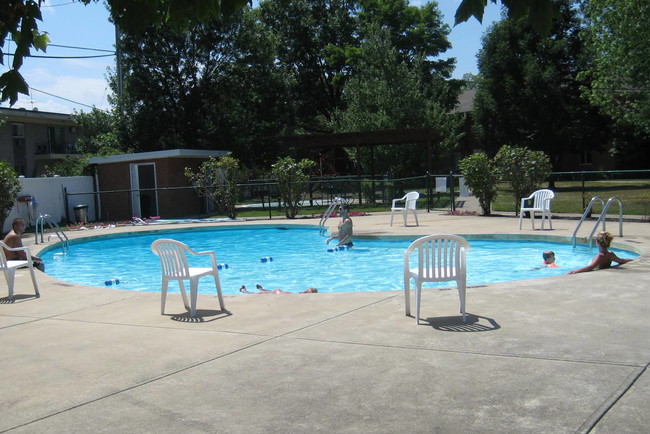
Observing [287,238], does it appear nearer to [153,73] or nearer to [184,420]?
[184,420]

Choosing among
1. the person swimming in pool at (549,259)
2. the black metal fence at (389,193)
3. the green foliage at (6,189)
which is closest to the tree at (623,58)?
the black metal fence at (389,193)

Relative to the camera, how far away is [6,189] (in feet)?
66.4

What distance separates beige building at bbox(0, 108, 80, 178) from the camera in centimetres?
4112

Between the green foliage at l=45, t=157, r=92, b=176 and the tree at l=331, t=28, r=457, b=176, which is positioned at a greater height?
the tree at l=331, t=28, r=457, b=176

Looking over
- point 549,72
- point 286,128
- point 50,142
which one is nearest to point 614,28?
point 549,72

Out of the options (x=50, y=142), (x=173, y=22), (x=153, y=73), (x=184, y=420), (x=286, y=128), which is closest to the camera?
(x=173, y=22)

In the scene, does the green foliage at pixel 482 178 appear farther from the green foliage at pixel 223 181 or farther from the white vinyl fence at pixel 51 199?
the white vinyl fence at pixel 51 199

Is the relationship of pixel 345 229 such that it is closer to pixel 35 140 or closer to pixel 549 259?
pixel 549 259

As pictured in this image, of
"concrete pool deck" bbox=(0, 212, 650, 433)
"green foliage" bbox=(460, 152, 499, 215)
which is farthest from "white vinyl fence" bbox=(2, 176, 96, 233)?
"concrete pool deck" bbox=(0, 212, 650, 433)

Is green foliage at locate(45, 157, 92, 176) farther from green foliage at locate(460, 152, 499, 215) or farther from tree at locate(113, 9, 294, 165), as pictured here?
green foliage at locate(460, 152, 499, 215)

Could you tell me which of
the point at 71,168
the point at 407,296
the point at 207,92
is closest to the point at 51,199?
the point at 71,168

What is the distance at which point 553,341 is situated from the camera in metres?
5.28

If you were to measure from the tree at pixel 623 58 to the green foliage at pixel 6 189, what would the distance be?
23.4m

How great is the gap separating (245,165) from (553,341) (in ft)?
104
